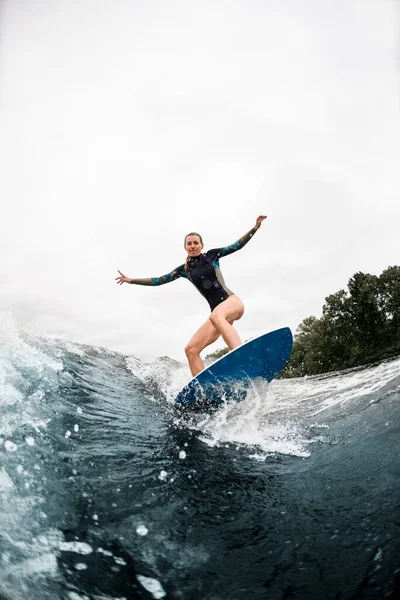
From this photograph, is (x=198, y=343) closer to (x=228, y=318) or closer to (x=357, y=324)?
(x=228, y=318)

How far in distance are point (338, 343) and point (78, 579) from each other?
Answer: 33.3 metres

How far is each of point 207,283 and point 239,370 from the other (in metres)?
1.39

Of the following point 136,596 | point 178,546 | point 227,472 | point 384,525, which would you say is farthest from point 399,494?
point 136,596

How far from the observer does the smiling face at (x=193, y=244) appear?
18.1 ft

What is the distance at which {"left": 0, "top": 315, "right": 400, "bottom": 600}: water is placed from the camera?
1776 mm

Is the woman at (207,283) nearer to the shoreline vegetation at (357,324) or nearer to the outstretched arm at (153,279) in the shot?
the outstretched arm at (153,279)

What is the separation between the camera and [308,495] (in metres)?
2.63

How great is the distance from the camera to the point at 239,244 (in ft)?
18.1

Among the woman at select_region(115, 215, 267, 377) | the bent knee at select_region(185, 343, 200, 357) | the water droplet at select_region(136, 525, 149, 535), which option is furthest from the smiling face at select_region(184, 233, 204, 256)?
the water droplet at select_region(136, 525, 149, 535)

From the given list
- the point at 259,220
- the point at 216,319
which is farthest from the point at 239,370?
the point at 259,220

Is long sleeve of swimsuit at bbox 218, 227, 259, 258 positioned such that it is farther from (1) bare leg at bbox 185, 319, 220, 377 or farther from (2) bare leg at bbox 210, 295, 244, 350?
(1) bare leg at bbox 185, 319, 220, 377

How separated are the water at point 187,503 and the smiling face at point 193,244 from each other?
2.29 meters

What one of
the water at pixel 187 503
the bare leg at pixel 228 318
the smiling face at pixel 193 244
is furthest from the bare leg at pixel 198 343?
the smiling face at pixel 193 244

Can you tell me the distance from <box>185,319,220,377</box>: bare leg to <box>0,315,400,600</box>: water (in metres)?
0.79
